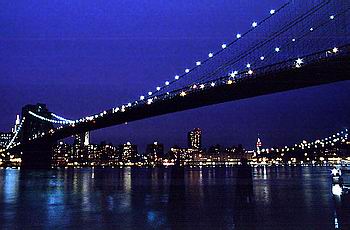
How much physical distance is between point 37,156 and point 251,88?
46.5m

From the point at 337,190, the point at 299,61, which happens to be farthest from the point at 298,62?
the point at 337,190

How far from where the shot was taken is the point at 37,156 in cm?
7581

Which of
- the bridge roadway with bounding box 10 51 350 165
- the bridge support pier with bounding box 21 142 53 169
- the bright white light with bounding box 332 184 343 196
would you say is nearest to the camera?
the bright white light with bounding box 332 184 343 196

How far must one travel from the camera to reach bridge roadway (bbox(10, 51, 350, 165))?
33812mm

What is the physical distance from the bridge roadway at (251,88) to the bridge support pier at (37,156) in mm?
17319

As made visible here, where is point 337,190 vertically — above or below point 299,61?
below

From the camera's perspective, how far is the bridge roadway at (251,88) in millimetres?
33812

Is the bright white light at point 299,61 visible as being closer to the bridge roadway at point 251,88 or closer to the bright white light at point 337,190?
the bridge roadway at point 251,88

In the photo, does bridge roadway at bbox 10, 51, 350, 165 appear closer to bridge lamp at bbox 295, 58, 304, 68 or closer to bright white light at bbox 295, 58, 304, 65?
bridge lamp at bbox 295, 58, 304, 68

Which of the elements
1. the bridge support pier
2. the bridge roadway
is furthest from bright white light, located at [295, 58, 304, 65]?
the bridge support pier

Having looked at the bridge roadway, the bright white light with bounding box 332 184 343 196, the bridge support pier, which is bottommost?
the bright white light with bounding box 332 184 343 196

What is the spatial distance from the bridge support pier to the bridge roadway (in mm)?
17319

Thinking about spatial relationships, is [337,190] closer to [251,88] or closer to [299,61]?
[299,61]

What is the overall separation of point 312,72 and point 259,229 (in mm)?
26670
